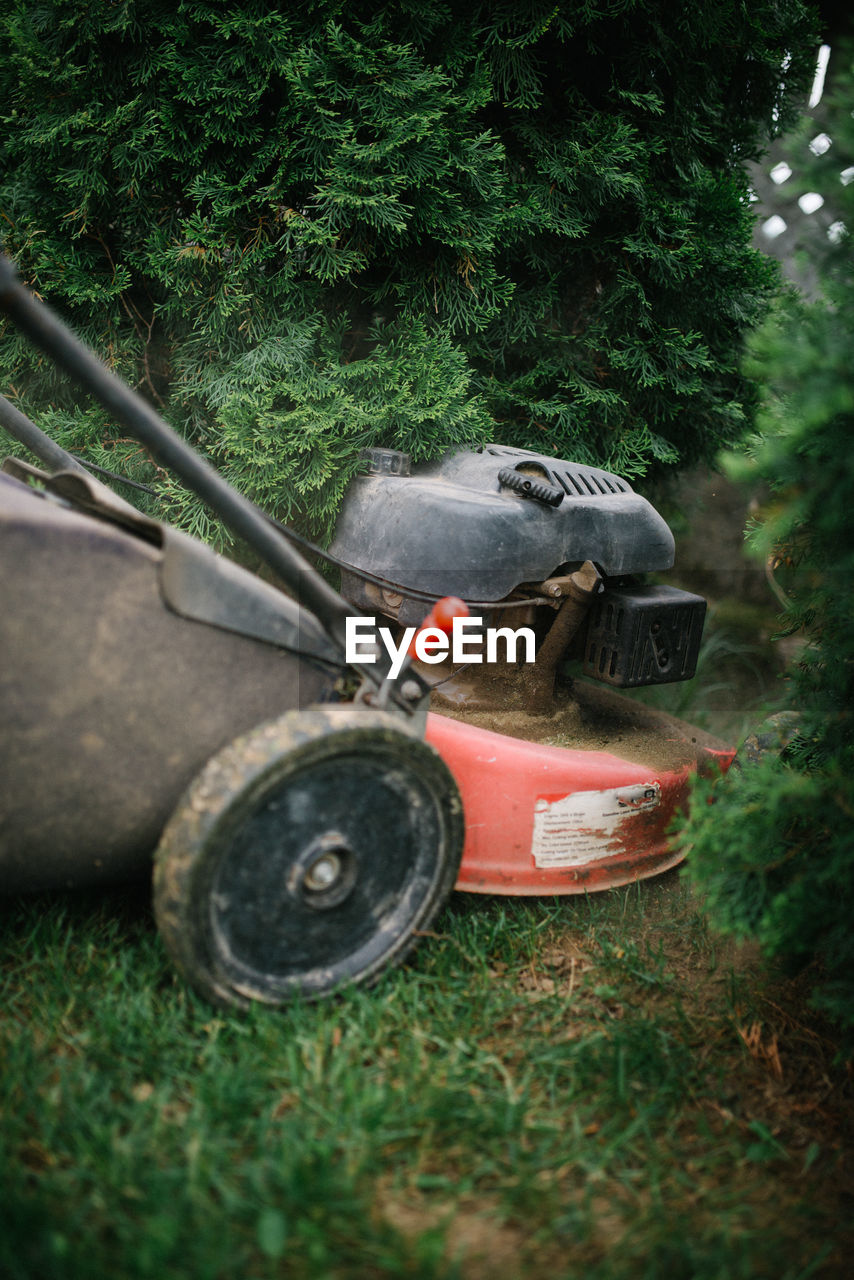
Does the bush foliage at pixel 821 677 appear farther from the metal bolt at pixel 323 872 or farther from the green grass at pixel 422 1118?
the metal bolt at pixel 323 872

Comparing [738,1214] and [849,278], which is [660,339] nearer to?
[849,278]

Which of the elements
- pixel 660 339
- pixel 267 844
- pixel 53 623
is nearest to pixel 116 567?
pixel 53 623

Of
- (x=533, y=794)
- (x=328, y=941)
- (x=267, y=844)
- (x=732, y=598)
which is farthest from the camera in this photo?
(x=732, y=598)

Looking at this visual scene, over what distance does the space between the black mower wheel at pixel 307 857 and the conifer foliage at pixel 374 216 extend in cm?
91

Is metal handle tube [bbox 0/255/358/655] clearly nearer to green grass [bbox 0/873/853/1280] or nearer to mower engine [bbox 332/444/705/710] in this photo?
mower engine [bbox 332/444/705/710]

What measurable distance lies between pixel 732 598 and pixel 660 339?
1.86 m

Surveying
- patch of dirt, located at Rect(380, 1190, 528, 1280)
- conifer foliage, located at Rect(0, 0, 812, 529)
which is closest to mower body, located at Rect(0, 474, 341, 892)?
patch of dirt, located at Rect(380, 1190, 528, 1280)

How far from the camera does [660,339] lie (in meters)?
2.50

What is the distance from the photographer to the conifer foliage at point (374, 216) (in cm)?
205

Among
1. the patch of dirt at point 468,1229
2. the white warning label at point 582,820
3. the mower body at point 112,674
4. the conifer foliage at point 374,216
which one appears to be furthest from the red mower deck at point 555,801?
the conifer foliage at point 374,216

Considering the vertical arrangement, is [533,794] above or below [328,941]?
above

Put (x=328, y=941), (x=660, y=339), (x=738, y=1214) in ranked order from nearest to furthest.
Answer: (x=738, y=1214) < (x=328, y=941) < (x=660, y=339)

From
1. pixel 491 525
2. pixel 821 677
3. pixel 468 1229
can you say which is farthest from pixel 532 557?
A: pixel 468 1229

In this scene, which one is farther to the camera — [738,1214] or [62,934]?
[62,934]
